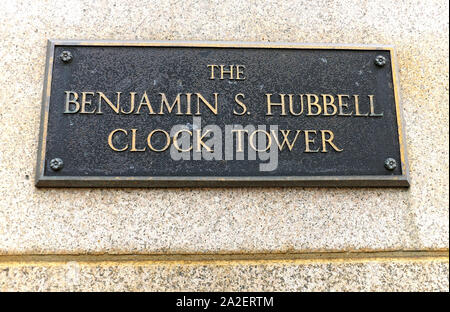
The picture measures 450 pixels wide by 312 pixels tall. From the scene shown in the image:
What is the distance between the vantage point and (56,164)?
199cm

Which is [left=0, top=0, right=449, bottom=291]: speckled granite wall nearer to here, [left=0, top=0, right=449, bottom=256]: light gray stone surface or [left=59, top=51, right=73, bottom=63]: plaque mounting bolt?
[left=0, top=0, right=449, bottom=256]: light gray stone surface

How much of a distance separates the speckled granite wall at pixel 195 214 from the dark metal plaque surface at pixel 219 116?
0.08 m

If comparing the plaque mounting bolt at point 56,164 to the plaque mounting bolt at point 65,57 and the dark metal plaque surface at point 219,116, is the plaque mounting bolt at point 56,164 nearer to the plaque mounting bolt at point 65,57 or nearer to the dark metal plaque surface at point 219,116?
the dark metal plaque surface at point 219,116

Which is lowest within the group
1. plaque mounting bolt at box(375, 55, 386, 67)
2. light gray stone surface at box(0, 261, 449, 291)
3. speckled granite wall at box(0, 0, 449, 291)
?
light gray stone surface at box(0, 261, 449, 291)

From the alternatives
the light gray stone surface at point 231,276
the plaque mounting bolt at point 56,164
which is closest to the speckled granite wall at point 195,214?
the light gray stone surface at point 231,276

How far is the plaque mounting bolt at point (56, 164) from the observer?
199 cm

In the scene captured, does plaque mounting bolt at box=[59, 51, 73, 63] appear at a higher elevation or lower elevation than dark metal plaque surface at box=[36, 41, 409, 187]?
higher

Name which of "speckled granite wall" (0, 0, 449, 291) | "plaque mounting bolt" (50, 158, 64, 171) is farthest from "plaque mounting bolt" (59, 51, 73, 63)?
"plaque mounting bolt" (50, 158, 64, 171)

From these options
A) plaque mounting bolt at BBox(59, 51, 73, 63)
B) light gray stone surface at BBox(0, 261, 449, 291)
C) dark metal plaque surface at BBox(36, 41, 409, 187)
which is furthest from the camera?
plaque mounting bolt at BBox(59, 51, 73, 63)

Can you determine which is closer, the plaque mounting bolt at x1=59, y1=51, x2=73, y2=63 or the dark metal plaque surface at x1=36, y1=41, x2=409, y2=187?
the dark metal plaque surface at x1=36, y1=41, x2=409, y2=187

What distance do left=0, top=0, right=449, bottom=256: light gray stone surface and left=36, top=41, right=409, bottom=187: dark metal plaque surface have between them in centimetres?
8

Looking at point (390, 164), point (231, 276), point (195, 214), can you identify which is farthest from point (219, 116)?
point (390, 164)

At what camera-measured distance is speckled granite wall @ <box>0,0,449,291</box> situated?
6.33 feet
